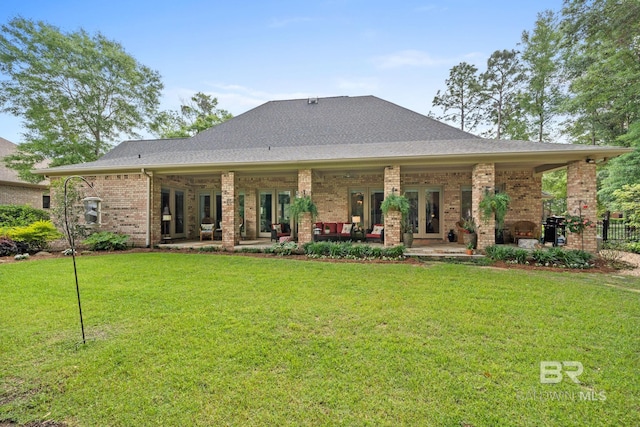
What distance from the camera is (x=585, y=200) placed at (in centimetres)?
759

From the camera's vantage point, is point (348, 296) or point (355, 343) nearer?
point (355, 343)

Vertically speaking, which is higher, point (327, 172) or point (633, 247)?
point (327, 172)

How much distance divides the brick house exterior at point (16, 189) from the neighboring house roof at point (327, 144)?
724cm

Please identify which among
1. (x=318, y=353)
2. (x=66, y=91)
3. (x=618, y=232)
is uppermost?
(x=66, y=91)

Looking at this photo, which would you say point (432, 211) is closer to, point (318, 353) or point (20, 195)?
point (318, 353)

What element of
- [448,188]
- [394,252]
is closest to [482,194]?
[394,252]

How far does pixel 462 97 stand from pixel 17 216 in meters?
28.7

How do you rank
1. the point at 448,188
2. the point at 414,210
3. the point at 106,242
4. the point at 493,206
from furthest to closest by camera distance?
the point at 414,210 < the point at 448,188 < the point at 106,242 < the point at 493,206

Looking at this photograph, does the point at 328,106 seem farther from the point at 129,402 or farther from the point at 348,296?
the point at 129,402

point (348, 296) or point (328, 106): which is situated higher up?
point (328, 106)

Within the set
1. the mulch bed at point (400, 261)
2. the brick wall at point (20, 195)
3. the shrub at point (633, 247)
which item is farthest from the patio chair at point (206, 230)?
the shrub at point (633, 247)

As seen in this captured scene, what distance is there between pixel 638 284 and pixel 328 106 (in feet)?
37.2

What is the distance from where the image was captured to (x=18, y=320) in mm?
3680

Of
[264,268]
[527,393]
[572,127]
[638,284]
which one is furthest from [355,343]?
[572,127]
